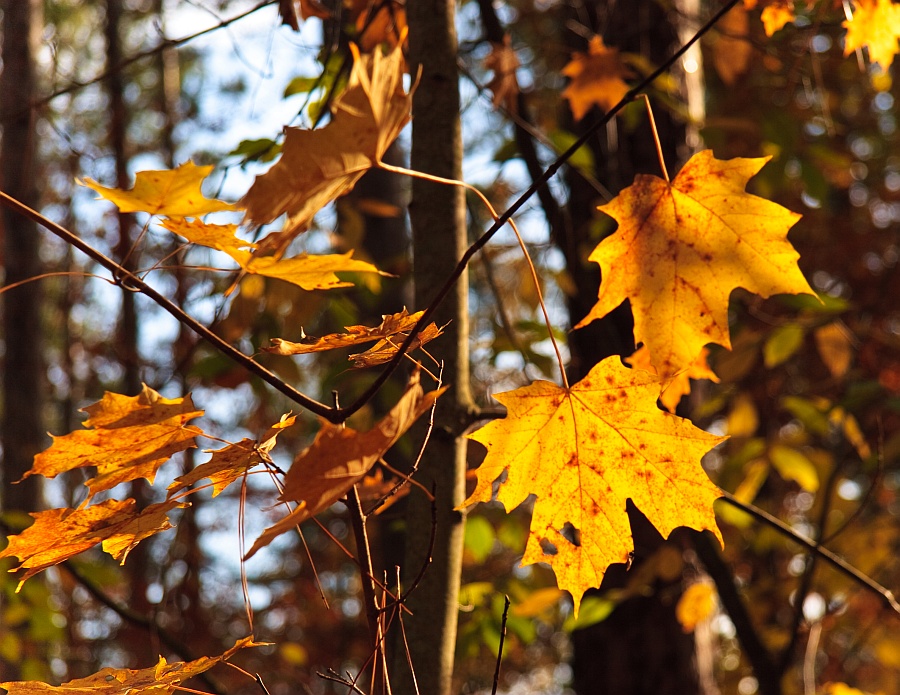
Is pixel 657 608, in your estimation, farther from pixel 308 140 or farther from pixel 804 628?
pixel 308 140

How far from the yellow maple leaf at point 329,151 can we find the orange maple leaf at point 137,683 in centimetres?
38

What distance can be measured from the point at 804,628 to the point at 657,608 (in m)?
0.80

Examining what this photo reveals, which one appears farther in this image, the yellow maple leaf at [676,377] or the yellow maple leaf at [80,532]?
the yellow maple leaf at [676,377]

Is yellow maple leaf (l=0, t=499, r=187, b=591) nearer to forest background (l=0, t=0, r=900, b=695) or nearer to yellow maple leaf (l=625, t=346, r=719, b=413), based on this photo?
forest background (l=0, t=0, r=900, b=695)

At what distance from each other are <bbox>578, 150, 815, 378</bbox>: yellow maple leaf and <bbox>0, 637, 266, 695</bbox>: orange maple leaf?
58 cm

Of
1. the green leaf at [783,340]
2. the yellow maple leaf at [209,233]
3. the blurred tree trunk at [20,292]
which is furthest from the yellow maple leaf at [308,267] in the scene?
the blurred tree trunk at [20,292]

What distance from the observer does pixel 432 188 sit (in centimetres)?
114

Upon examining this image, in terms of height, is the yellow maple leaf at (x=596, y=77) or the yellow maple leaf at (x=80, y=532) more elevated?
the yellow maple leaf at (x=596, y=77)

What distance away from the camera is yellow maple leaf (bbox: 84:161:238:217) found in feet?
2.40

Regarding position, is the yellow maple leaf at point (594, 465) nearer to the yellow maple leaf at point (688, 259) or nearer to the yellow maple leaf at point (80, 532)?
the yellow maple leaf at point (688, 259)

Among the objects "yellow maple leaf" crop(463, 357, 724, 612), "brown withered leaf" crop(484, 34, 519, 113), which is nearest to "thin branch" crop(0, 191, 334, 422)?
"yellow maple leaf" crop(463, 357, 724, 612)

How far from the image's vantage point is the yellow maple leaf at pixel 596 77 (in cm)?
181

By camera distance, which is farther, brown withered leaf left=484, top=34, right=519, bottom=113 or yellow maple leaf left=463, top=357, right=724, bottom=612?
brown withered leaf left=484, top=34, right=519, bottom=113

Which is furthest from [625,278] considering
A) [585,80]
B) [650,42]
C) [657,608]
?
[650,42]
